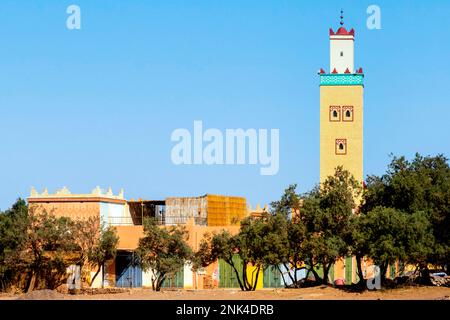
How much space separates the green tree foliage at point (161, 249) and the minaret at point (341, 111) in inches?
815

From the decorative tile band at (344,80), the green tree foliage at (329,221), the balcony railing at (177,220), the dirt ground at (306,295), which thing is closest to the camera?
the dirt ground at (306,295)

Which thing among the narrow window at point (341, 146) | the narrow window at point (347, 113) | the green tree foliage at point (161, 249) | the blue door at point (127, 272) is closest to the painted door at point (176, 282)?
the blue door at point (127, 272)

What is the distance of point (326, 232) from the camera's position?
44656mm

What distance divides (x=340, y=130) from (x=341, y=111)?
1310 mm

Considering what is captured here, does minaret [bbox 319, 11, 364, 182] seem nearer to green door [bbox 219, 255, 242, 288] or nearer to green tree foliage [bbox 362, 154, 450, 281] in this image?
green door [bbox 219, 255, 242, 288]

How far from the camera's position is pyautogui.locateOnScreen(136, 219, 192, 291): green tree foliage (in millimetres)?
50312

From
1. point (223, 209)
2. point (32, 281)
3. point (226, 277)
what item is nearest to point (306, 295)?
point (226, 277)

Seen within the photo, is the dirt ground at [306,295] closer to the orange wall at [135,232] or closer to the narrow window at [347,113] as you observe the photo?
the orange wall at [135,232]

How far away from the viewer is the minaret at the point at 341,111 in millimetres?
69062

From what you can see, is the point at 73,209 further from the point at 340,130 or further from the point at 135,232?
the point at 340,130

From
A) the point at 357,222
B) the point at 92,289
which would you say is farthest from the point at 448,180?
the point at 92,289

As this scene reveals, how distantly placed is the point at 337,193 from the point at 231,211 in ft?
65.4

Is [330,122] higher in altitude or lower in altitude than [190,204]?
higher
